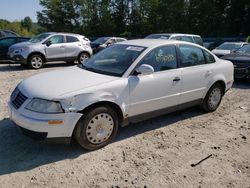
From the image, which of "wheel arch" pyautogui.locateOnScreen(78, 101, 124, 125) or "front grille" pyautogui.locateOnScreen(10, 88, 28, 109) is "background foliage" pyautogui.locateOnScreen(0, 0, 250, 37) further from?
"front grille" pyautogui.locateOnScreen(10, 88, 28, 109)

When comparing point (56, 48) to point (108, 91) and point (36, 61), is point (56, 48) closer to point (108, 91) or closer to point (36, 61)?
point (36, 61)

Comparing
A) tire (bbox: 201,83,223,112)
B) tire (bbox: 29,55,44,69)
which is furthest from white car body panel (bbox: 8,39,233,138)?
tire (bbox: 29,55,44,69)

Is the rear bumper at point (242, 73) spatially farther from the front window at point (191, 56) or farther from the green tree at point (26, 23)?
the green tree at point (26, 23)

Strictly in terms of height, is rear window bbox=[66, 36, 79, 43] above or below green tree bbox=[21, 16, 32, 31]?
below

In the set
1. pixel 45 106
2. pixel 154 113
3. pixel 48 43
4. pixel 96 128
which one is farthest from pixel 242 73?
pixel 48 43

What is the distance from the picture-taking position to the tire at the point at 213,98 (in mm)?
5934

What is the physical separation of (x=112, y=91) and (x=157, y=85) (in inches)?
36.4

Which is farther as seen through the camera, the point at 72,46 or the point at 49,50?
the point at 72,46

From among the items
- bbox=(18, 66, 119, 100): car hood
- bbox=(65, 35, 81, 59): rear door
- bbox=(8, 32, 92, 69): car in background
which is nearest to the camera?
bbox=(18, 66, 119, 100): car hood

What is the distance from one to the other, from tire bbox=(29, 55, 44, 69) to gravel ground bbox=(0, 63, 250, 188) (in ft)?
21.8

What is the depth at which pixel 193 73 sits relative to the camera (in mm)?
5363

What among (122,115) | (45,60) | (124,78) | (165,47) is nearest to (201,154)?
(122,115)

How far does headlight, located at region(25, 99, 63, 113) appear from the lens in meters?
3.79

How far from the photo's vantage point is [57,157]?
4.02 metres
